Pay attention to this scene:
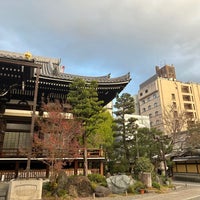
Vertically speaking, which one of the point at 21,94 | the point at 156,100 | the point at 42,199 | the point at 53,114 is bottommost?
the point at 42,199

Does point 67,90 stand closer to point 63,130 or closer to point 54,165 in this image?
point 63,130

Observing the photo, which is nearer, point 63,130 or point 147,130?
point 63,130

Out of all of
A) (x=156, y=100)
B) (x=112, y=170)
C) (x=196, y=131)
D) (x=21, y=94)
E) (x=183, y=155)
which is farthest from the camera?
(x=156, y=100)

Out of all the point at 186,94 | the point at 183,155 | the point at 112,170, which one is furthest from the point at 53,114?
the point at 186,94

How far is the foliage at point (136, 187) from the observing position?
43.4 feet

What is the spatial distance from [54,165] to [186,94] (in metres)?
52.0

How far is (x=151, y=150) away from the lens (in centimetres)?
1994

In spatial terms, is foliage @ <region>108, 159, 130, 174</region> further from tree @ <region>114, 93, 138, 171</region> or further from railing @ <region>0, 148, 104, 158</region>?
railing @ <region>0, 148, 104, 158</region>

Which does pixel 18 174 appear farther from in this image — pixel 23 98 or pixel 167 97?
pixel 167 97

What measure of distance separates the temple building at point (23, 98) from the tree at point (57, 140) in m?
1.88

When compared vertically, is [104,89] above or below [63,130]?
above

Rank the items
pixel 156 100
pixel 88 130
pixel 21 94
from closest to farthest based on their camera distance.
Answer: pixel 88 130
pixel 21 94
pixel 156 100

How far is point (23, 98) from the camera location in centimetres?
1605

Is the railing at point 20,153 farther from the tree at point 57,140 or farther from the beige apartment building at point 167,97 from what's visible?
the beige apartment building at point 167,97
